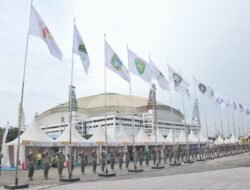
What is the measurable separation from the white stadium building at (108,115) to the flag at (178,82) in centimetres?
7218

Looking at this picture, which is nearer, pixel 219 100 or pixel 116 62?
pixel 116 62

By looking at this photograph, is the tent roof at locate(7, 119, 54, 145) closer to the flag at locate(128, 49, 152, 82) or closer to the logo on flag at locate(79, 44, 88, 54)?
the flag at locate(128, 49, 152, 82)

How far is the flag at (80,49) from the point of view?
2007 centimetres

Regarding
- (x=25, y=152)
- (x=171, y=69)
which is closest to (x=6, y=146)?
(x=25, y=152)

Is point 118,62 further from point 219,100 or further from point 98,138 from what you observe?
point 219,100

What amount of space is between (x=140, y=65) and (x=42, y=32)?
11300 mm

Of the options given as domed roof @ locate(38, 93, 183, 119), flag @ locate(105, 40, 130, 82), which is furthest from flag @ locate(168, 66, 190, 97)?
domed roof @ locate(38, 93, 183, 119)

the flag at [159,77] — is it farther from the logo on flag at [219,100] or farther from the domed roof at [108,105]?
the domed roof at [108,105]

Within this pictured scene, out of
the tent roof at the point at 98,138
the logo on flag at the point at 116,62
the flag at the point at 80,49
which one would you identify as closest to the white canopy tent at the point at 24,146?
the tent roof at the point at 98,138

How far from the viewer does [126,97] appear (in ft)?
477

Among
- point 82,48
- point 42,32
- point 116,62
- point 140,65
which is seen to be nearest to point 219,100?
point 140,65

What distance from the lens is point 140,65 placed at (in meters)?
26.8

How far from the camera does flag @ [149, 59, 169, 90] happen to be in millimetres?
28938

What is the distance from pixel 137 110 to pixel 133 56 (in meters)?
108
